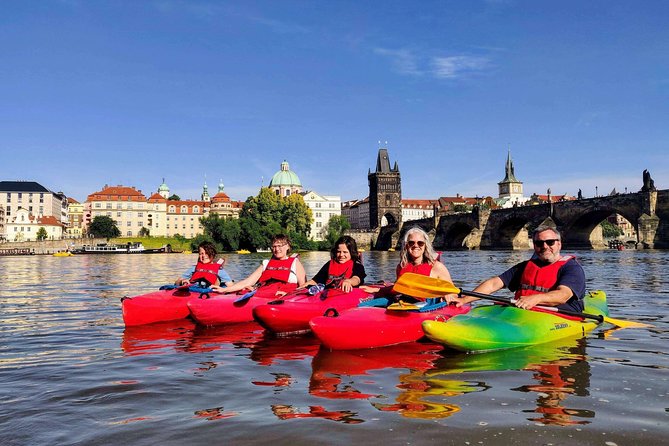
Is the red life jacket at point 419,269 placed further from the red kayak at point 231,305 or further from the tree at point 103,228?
the tree at point 103,228

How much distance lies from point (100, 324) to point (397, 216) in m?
122

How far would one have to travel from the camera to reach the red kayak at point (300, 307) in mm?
8703

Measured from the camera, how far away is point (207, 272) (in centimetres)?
1163

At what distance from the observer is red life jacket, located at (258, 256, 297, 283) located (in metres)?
10.4

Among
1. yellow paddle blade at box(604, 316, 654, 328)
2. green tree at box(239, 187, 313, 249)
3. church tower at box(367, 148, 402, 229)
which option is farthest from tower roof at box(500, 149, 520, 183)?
yellow paddle blade at box(604, 316, 654, 328)

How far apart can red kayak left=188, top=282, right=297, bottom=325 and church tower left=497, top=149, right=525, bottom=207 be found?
174570mm

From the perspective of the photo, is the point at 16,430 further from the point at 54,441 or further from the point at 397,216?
the point at 397,216

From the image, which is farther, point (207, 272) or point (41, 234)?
point (41, 234)

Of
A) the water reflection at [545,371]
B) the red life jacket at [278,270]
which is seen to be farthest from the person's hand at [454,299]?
the red life jacket at [278,270]

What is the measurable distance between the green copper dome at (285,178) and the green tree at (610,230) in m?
82.8

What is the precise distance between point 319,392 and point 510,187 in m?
184

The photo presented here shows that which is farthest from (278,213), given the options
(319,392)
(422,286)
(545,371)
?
(319,392)

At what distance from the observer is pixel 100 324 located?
35.8 ft

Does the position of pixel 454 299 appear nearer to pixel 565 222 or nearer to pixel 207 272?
pixel 207 272
